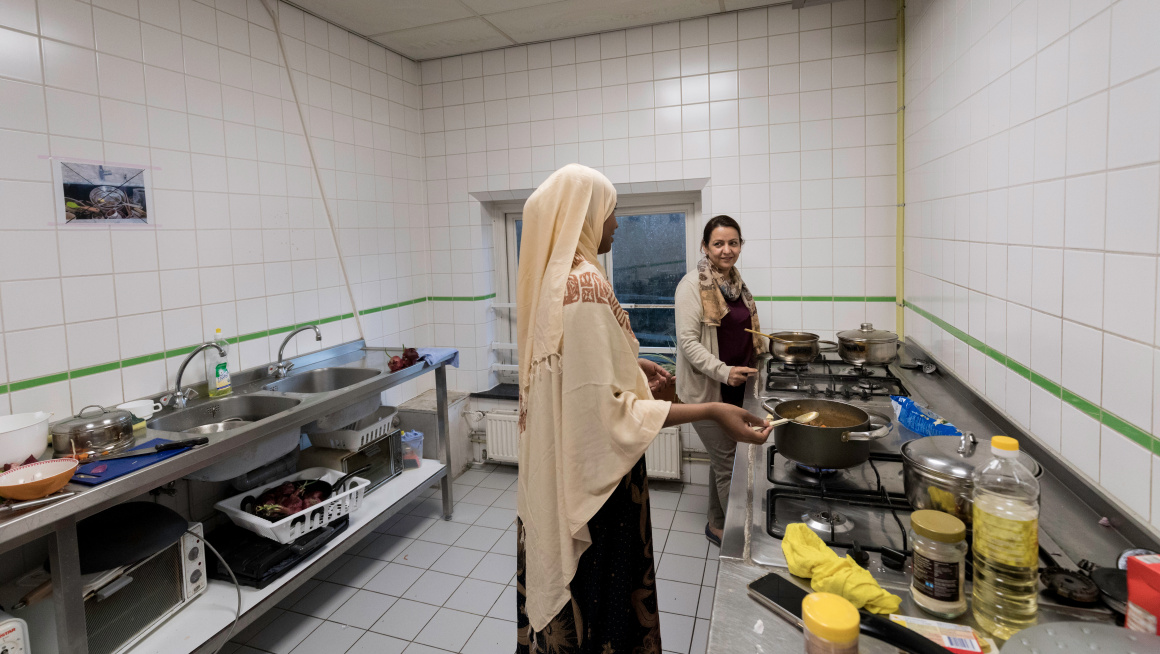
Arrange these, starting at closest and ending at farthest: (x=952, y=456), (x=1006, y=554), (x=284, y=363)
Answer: (x=1006, y=554) → (x=952, y=456) → (x=284, y=363)

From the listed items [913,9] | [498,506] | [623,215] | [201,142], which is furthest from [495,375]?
[913,9]

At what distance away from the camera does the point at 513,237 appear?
4086 millimetres

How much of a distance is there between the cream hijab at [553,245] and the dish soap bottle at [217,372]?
1.62 meters

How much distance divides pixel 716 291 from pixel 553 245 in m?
1.32

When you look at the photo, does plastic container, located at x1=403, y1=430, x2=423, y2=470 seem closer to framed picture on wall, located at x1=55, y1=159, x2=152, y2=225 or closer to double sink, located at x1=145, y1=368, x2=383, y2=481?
double sink, located at x1=145, y1=368, x2=383, y2=481

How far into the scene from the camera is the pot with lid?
1006mm

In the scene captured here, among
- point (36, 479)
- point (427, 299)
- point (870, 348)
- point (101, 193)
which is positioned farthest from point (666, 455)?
point (101, 193)

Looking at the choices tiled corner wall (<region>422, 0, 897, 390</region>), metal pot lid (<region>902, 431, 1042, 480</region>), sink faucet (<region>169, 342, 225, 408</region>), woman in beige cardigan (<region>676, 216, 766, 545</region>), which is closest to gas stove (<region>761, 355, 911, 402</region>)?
woman in beige cardigan (<region>676, 216, 766, 545</region>)

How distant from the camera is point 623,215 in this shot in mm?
3775

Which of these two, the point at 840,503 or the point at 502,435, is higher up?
the point at 840,503

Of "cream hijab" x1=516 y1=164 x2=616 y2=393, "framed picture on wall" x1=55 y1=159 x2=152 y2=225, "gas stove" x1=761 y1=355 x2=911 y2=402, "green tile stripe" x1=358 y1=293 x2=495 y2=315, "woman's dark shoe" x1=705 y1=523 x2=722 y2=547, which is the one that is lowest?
"woman's dark shoe" x1=705 y1=523 x2=722 y2=547

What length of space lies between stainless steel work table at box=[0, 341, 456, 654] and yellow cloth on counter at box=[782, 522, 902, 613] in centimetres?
168

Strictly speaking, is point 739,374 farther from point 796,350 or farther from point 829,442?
point 829,442

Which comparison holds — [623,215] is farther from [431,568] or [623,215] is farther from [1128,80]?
[1128,80]
